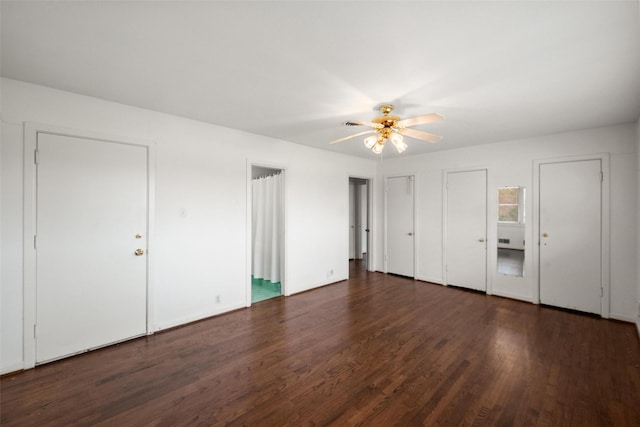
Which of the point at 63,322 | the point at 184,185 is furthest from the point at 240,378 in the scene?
the point at 184,185

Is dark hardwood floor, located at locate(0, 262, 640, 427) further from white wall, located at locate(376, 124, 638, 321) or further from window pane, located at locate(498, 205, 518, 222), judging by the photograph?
window pane, located at locate(498, 205, 518, 222)

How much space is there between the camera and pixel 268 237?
508 cm

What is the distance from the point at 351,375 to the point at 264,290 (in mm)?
2665

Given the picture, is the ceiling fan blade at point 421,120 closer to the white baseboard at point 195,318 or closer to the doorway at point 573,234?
the doorway at point 573,234

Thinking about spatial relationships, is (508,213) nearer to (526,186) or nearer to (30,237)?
(526,186)

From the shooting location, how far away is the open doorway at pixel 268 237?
4.49 m

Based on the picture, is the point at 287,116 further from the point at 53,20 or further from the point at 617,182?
the point at 617,182

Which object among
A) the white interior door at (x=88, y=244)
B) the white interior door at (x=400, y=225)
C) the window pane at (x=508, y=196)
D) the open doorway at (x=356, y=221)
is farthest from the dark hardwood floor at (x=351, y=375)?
the open doorway at (x=356, y=221)

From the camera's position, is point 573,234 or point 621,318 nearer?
point 621,318

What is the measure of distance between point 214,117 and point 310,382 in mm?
3019

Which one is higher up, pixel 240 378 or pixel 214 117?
pixel 214 117

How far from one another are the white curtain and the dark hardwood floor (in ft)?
4.71

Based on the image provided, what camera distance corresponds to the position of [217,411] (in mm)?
1881

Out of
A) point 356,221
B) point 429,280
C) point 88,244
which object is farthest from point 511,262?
point 88,244
